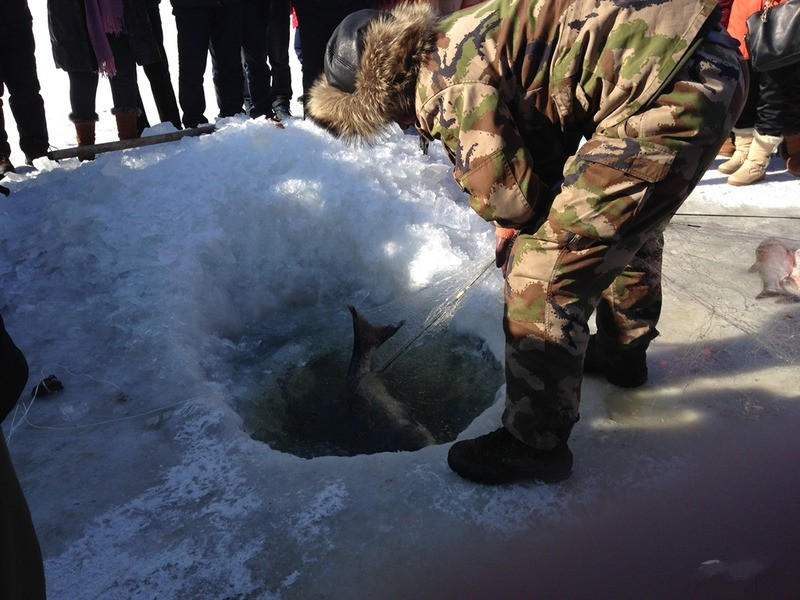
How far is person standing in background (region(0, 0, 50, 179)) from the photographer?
14.8 ft

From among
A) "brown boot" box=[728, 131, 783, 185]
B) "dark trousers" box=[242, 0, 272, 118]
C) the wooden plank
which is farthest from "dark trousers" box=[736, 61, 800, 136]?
the wooden plank

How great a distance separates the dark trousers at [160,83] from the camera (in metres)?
5.51

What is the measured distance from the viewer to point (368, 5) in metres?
5.65

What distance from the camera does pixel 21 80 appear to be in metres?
4.70

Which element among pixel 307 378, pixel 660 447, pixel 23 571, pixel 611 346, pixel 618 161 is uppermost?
pixel 618 161

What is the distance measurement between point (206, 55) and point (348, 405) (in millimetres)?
3501

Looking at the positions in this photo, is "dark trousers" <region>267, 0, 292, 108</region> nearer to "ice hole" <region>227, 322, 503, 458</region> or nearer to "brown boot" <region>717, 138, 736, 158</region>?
"ice hole" <region>227, 322, 503, 458</region>

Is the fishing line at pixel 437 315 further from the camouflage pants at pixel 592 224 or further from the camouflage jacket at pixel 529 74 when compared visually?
the camouflage jacket at pixel 529 74

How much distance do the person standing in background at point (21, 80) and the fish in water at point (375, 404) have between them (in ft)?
9.85

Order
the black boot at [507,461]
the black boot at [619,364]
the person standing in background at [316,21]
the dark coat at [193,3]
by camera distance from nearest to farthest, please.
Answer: the black boot at [507,461]
the black boot at [619,364]
the dark coat at [193,3]
the person standing in background at [316,21]

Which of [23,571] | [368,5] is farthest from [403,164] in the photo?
[23,571]

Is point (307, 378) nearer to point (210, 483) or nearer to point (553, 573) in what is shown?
point (210, 483)

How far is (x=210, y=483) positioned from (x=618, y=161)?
69.3 inches

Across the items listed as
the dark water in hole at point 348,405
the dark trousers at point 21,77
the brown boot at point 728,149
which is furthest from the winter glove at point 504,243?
the brown boot at point 728,149
